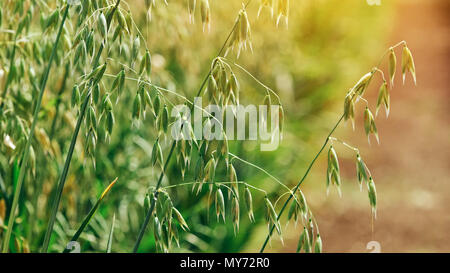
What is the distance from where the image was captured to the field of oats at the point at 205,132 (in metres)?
0.79

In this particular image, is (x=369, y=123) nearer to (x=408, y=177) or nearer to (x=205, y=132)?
(x=205, y=132)

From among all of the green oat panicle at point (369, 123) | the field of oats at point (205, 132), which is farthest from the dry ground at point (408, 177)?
the green oat panicle at point (369, 123)

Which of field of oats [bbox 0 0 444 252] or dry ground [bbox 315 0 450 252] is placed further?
dry ground [bbox 315 0 450 252]

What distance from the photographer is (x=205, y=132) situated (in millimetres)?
791

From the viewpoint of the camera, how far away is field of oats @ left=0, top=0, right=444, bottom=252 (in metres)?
0.79

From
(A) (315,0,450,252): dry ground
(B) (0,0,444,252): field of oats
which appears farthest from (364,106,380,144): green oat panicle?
(A) (315,0,450,252): dry ground

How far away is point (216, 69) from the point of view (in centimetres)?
77

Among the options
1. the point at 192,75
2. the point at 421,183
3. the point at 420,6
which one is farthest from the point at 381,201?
the point at 420,6

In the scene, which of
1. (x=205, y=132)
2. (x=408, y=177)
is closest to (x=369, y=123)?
(x=205, y=132)

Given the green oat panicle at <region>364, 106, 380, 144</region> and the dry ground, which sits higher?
the green oat panicle at <region>364, 106, 380, 144</region>

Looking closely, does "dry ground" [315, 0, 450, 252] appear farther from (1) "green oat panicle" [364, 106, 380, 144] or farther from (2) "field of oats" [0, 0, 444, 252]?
(1) "green oat panicle" [364, 106, 380, 144]

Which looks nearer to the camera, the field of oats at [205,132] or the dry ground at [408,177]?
the field of oats at [205,132]

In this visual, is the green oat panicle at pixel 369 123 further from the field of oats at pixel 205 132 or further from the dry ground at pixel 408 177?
the dry ground at pixel 408 177
